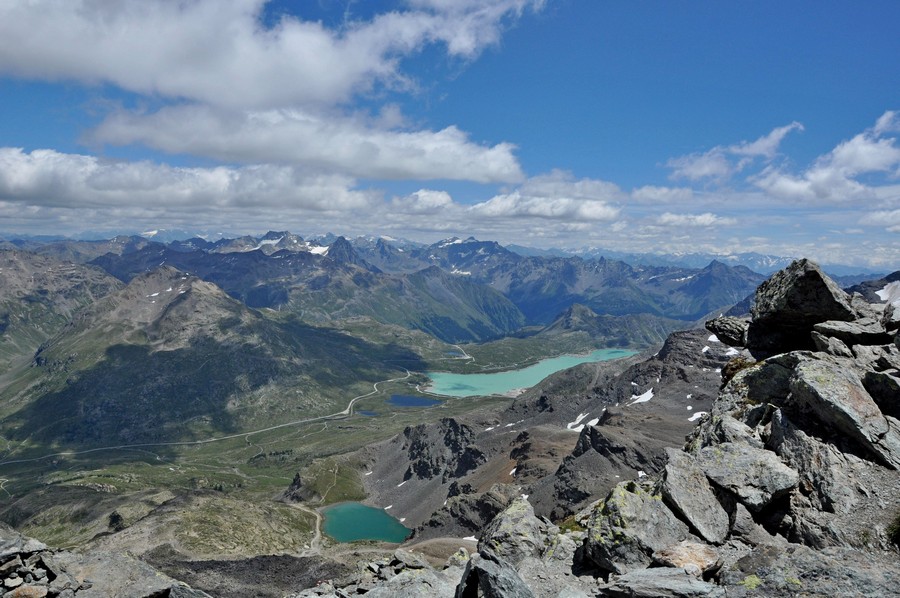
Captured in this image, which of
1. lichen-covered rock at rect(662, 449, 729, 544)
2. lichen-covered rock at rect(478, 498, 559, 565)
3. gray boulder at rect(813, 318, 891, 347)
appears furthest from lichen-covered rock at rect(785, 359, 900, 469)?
lichen-covered rock at rect(478, 498, 559, 565)

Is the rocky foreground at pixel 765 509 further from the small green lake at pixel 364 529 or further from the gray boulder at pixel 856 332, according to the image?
the small green lake at pixel 364 529

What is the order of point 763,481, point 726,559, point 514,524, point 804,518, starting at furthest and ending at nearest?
point 514,524
point 763,481
point 804,518
point 726,559

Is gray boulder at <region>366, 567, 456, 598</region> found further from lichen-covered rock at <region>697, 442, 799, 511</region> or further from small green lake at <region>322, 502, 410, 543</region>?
small green lake at <region>322, 502, 410, 543</region>

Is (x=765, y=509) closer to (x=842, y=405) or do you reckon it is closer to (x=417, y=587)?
(x=842, y=405)

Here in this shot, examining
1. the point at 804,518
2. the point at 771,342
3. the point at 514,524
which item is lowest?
the point at 514,524

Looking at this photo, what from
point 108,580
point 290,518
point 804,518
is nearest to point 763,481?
point 804,518

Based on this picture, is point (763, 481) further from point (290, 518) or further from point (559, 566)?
point (290, 518)

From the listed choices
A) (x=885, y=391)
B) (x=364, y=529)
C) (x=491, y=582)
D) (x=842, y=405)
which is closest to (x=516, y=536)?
(x=491, y=582)

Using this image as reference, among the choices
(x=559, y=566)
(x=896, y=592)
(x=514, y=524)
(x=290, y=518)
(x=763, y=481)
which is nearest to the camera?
(x=896, y=592)
